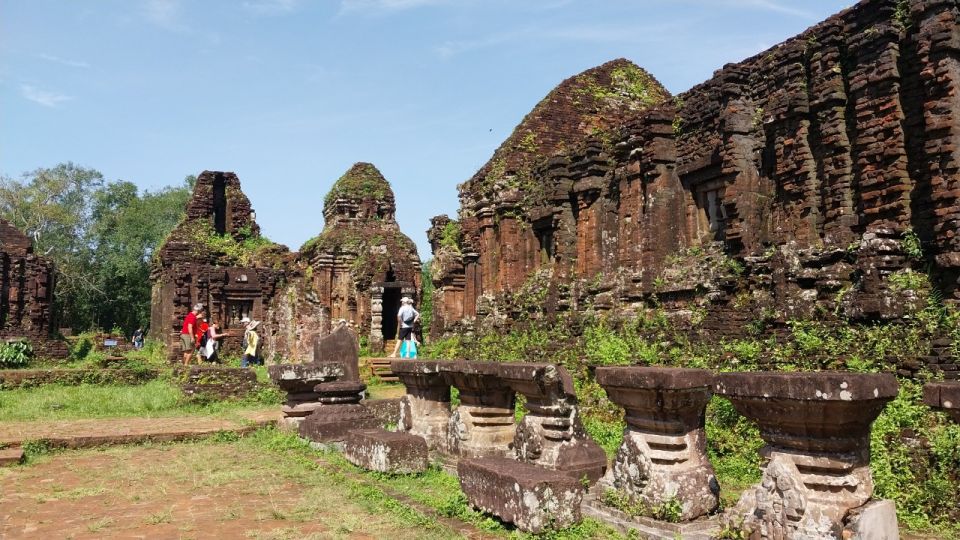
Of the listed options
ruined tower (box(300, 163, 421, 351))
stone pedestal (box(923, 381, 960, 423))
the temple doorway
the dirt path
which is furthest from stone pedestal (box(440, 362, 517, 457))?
the temple doorway

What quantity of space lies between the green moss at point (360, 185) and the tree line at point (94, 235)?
78.5 ft

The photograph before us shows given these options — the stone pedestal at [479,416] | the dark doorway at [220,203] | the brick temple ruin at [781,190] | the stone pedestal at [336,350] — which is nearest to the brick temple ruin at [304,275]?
the dark doorway at [220,203]

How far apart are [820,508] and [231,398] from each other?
13.8 m

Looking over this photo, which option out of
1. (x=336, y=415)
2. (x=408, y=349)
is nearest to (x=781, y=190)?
(x=336, y=415)

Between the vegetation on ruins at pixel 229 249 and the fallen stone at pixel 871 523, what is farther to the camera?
the vegetation on ruins at pixel 229 249

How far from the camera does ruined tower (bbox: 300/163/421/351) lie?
28906 mm

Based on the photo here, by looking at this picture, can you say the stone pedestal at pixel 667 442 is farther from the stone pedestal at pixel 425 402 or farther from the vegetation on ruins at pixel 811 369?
the stone pedestal at pixel 425 402

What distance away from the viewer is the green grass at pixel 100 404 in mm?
14070

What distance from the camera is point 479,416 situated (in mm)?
8258

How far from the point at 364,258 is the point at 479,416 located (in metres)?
22.0

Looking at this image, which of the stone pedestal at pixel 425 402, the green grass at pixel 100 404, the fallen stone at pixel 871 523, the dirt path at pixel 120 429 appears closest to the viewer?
the fallen stone at pixel 871 523

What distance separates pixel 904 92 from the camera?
988cm

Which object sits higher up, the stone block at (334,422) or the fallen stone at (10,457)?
the stone block at (334,422)

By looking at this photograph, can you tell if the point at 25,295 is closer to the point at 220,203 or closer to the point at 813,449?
the point at 220,203
